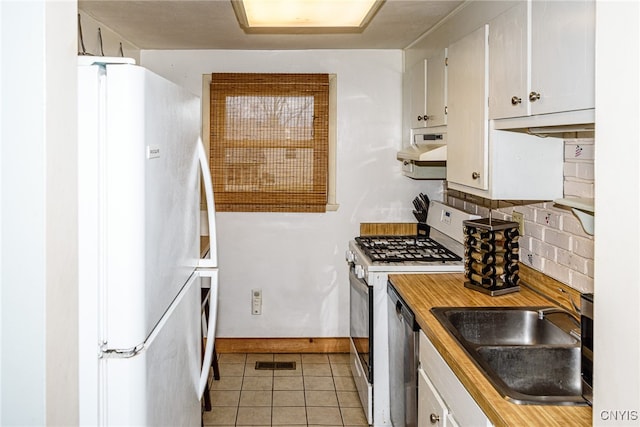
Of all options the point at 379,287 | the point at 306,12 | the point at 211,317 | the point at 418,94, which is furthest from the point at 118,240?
the point at 418,94

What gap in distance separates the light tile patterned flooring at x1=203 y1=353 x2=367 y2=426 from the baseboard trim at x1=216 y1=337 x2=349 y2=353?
0.05 m

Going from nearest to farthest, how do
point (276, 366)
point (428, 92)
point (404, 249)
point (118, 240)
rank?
point (118, 240)
point (428, 92)
point (404, 249)
point (276, 366)

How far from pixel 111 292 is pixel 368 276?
198cm

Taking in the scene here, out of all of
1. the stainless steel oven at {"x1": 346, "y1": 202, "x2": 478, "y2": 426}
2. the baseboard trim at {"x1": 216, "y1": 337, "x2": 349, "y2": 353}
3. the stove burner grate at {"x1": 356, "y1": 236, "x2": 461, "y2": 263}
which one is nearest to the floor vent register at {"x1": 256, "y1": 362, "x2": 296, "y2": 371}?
the baseboard trim at {"x1": 216, "y1": 337, "x2": 349, "y2": 353}

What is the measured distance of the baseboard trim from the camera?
4.68 meters

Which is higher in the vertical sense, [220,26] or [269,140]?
[220,26]

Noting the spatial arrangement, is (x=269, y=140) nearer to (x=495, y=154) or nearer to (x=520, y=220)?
(x=520, y=220)

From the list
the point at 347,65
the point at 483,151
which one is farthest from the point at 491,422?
the point at 347,65

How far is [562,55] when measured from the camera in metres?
1.87

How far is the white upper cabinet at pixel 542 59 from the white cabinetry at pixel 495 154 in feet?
0.33

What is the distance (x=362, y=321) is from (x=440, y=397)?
1419mm

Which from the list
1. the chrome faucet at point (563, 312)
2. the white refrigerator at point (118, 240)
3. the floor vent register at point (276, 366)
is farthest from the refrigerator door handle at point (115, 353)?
the floor vent register at point (276, 366)

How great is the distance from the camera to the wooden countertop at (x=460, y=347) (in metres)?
1.53

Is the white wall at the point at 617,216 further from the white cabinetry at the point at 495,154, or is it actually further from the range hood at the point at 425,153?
the range hood at the point at 425,153
